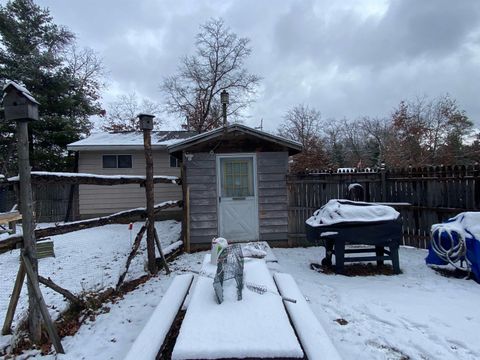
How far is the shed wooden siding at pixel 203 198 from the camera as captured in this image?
7883 millimetres

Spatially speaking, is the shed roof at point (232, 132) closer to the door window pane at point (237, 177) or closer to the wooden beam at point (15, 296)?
the door window pane at point (237, 177)

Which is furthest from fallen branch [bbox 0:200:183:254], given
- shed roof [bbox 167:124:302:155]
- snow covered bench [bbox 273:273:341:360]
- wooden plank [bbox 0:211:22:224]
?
wooden plank [bbox 0:211:22:224]

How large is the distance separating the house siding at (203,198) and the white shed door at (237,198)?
0.49 feet

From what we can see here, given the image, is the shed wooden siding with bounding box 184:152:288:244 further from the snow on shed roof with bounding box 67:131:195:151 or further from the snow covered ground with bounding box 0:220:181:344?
the snow on shed roof with bounding box 67:131:195:151

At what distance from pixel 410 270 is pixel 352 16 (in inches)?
507

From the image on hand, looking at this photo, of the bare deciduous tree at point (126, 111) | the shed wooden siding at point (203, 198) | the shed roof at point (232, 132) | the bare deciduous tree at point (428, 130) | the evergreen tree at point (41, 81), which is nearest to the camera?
the shed roof at point (232, 132)

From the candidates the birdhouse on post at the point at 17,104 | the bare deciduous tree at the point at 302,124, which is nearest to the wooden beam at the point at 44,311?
the birdhouse on post at the point at 17,104

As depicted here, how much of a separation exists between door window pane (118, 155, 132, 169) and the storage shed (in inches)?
199

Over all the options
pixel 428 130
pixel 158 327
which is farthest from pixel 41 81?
pixel 428 130

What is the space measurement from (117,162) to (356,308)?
10621 millimetres

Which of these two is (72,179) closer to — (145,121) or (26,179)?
(26,179)

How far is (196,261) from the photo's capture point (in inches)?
261

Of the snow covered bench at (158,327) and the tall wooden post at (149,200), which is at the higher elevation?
the tall wooden post at (149,200)

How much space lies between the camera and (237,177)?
8.03 meters
